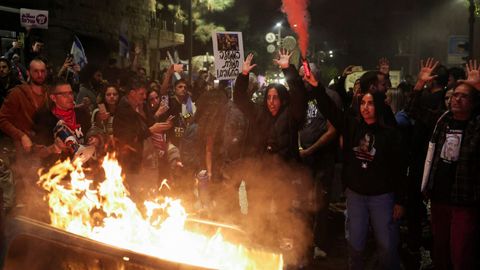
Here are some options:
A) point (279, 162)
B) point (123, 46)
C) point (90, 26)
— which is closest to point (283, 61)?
point (279, 162)

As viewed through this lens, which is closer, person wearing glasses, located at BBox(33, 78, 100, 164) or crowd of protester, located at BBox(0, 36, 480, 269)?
crowd of protester, located at BBox(0, 36, 480, 269)

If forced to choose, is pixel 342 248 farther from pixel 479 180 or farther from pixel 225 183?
pixel 479 180

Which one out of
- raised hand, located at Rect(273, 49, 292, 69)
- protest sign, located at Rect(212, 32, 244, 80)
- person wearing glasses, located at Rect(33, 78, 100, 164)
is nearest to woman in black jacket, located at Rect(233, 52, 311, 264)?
raised hand, located at Rect(273, 49, 292, 69)

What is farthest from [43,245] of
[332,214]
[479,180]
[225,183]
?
[332,214]

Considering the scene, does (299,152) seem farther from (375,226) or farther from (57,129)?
(57,129)

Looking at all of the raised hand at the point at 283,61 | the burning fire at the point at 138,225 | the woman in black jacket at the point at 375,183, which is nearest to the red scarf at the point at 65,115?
the burning fire at the point at 138,225

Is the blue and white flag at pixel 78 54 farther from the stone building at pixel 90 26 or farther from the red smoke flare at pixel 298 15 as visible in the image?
the red smoke flare at pixel 298 15

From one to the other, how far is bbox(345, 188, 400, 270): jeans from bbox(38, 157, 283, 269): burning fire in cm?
115

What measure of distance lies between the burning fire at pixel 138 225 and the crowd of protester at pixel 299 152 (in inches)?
48.0

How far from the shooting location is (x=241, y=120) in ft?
22.0

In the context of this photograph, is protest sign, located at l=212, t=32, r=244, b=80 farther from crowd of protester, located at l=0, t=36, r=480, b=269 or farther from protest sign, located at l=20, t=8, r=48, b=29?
protest sign, located at l=20, t=8, r=48, b=29

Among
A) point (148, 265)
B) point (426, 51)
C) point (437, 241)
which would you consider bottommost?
point (437, 241)

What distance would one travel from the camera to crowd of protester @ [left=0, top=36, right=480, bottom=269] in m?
4.89

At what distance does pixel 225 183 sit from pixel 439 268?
304 centimetres
